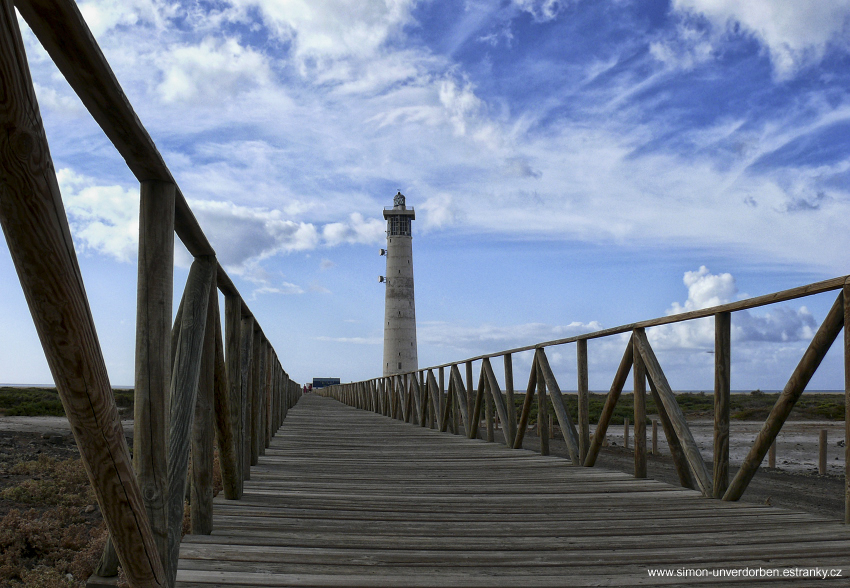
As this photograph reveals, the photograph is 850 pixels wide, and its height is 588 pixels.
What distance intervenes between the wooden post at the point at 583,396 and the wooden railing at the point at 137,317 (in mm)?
3465

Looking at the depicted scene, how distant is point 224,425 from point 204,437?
29 cm

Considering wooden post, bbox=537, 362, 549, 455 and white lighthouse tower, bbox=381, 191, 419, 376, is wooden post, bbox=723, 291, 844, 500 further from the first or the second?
white lighthouse tower, bbox=381, 191, 419, 376

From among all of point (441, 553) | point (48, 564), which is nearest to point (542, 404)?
point (441, 553)

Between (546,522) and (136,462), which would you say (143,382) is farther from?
(546,522)

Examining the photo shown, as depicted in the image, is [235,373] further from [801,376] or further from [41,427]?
[41,427]

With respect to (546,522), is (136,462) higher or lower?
higher

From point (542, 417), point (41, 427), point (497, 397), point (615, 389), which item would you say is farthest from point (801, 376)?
point (41, 427)

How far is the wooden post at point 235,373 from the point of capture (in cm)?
371

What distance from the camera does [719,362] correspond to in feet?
12.7

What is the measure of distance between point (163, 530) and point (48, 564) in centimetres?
448

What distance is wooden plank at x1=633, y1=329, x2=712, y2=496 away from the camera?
407 centimetres

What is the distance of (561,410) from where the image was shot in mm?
6039

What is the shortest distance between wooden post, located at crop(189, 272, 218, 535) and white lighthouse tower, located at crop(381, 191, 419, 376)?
121 feet

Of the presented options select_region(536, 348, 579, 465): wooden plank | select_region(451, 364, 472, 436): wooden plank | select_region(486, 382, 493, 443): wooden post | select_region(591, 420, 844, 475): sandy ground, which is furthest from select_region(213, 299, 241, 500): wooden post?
Result: select_region(591, 420, 844, 475): sandy ground
